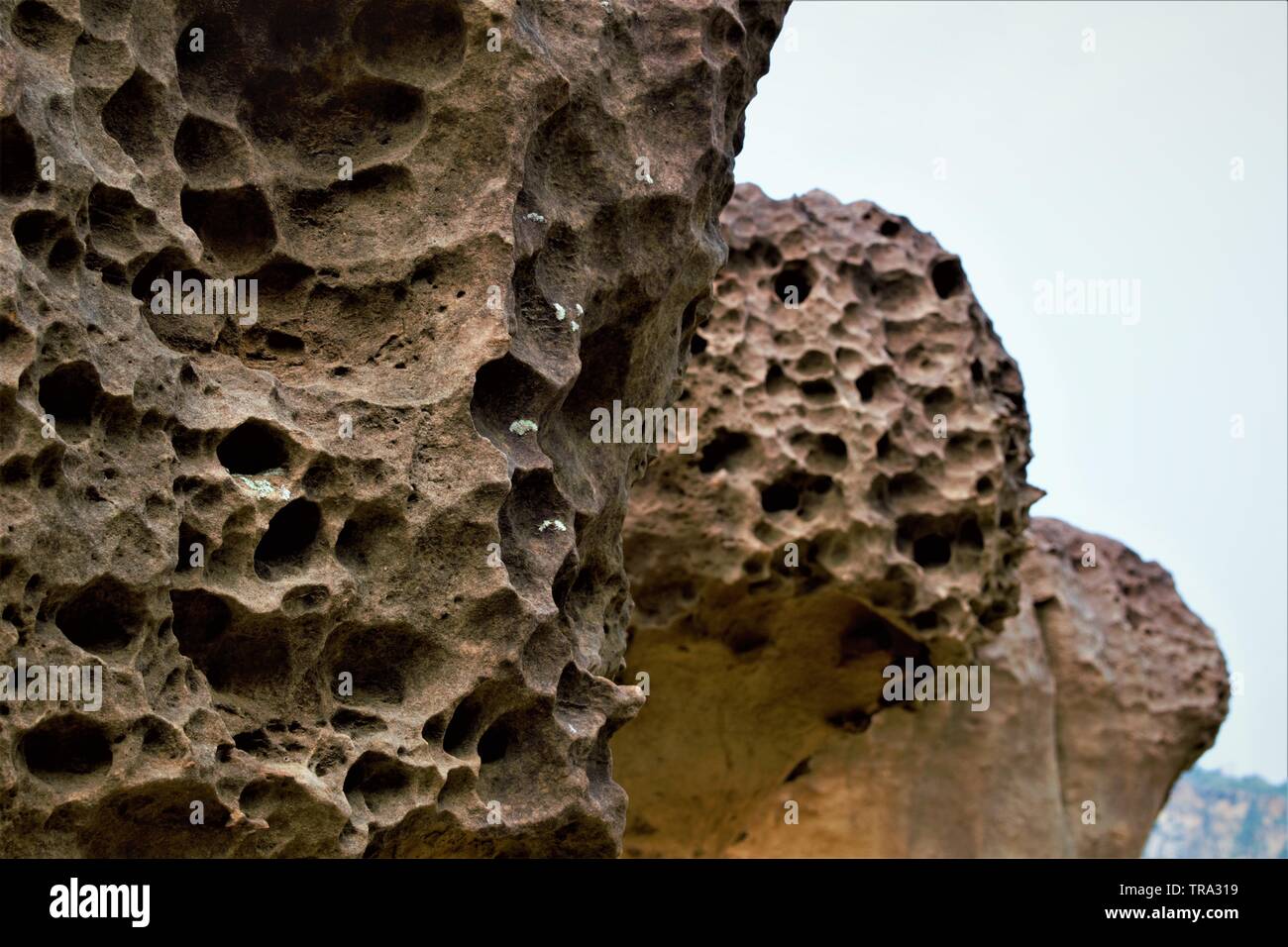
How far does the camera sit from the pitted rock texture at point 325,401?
2904 mm

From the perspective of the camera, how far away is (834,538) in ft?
22.9

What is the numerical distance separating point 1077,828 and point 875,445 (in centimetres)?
517

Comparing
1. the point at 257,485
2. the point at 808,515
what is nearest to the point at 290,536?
the point at 257,485

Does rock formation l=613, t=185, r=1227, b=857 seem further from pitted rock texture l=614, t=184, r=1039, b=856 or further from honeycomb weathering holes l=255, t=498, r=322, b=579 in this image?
honeycomb weathering holes l=255, t=498, r=322, b=579

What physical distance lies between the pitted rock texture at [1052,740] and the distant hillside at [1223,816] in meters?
1.34

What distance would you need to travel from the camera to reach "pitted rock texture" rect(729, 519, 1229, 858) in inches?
403

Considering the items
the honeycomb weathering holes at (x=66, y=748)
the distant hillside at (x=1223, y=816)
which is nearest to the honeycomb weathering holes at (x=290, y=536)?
the honeycomb weathering holes at (x=66, y=748)

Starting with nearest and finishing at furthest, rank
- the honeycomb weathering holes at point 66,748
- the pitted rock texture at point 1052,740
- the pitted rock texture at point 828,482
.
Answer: the honeycomb weathering holes at point 66,748 < the pitted rock texture at point 828,482 < the pitted rock texture at point 1052,740

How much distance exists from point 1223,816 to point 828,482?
321 inches

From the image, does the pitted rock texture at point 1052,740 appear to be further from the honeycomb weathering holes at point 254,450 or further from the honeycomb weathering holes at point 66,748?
the honeycomb weathering holes at point 66,748

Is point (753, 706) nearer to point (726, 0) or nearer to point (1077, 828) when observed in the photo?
point (1077, 828)

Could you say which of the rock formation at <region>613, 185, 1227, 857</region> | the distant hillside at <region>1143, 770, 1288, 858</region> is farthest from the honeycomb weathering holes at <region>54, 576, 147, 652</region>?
the distant hillside at <region>1143, 770, 1288, 858</region>

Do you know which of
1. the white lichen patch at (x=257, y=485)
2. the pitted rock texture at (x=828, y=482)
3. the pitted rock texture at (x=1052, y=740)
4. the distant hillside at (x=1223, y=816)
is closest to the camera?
the white lichen patch at (x=257, y=485)

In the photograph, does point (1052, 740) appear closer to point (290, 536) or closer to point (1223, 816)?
point (1223, 816)
